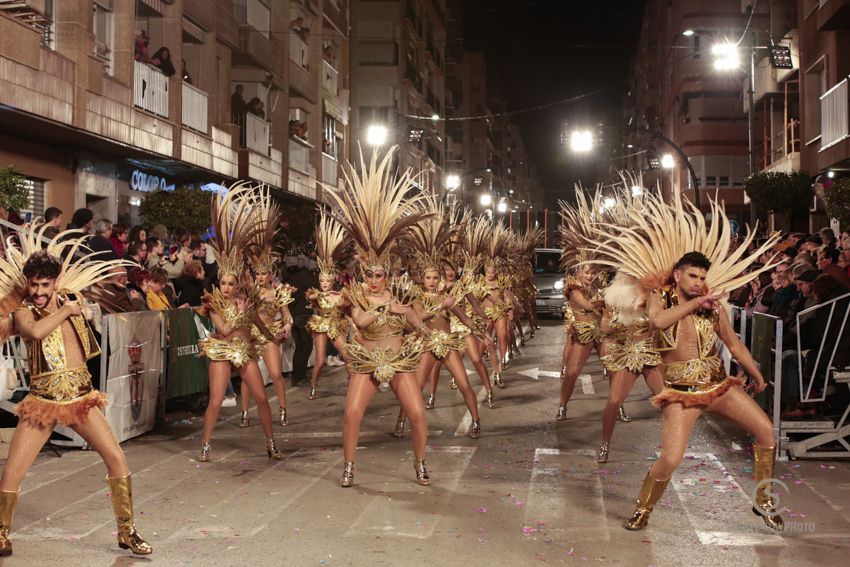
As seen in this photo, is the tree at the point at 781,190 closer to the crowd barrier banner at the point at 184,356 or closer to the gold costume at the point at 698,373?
the crowd barrier banner at the point at 184,356

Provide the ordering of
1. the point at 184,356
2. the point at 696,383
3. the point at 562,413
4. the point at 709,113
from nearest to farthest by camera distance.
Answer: the point at 696,383
the point at 562,413
the point at 184,356
the point at 709,113

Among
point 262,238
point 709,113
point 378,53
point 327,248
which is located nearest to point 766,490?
point 262,238

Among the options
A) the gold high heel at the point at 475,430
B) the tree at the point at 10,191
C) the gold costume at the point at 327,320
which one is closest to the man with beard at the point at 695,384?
the gold high heel at the point at 475,430

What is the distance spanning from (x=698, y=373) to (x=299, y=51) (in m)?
30.5

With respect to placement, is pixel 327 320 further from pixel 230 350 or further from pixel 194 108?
pixel 194 108

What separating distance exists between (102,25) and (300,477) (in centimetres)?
1405

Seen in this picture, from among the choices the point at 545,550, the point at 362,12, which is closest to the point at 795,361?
the point at 545,550

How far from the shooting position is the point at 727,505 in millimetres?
8172

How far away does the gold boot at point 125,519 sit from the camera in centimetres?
672

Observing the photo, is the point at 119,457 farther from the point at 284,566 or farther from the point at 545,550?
the point at 545,550

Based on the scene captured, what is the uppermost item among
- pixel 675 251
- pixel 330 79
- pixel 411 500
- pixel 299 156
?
pixel 330 79

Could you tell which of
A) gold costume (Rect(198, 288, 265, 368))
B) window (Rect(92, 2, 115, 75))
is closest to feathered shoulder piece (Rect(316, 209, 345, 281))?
gold costume (Rect(198, 288, 265, 368))

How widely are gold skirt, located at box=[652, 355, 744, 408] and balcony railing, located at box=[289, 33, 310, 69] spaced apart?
2873 centimetres

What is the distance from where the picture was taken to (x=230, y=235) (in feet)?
38.0
